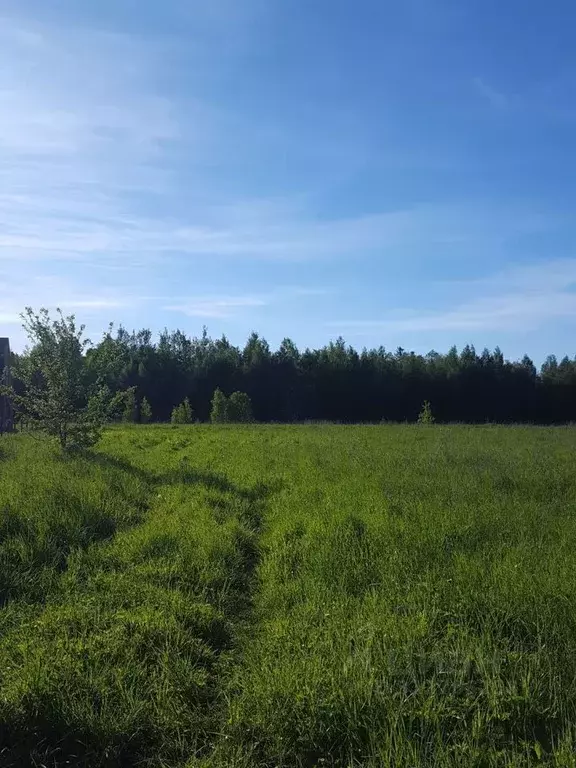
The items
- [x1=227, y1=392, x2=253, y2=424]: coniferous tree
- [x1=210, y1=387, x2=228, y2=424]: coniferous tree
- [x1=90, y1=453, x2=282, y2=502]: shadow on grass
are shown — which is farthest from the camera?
[x1=227, y1=392, x2=253, y2=424]: coniferous tree

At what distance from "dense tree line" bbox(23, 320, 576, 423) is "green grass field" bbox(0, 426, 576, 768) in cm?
6469

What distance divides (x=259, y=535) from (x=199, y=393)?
218 feet

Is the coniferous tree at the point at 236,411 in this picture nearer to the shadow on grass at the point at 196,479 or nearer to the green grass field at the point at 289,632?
the shadow on grass at the point at 196,479

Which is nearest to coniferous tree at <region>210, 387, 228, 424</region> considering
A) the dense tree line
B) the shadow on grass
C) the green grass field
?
the dense tree line

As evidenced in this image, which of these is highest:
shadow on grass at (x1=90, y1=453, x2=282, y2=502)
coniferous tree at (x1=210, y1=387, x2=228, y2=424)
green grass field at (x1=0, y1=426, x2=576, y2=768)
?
coniferous tree at (x1=210, y1=387, x2=228, y2=424)

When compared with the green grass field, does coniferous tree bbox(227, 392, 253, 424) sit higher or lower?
higher

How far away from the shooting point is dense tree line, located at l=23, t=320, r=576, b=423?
2916 inches

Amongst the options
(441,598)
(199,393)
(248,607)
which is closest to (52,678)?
(248,607)

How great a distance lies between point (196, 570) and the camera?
6.59m

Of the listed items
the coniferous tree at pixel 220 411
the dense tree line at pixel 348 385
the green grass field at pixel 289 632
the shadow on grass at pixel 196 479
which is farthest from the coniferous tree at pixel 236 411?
the green grass field at pixel 289 632

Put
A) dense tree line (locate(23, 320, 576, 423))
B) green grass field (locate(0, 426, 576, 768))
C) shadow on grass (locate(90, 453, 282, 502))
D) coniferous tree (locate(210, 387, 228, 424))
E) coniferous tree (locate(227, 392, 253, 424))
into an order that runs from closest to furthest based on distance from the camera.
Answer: green grass field (locate(0, 426, 576, 768)) < shadow on grass (locate(90, 453, 282, 502)) < coniferous tree (locate(210, 387, 228, 424)) < coniferous tree (locate(227, 392, 253, 424)) < dense tree line (locate(23, 320, 576, 423))

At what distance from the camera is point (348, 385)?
258 feet

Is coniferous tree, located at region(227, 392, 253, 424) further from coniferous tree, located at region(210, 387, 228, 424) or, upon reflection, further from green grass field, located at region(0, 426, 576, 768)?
green grass field, located at region(0, 426, 576, 768)

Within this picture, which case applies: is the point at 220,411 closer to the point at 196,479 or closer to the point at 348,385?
the point at 348,385
